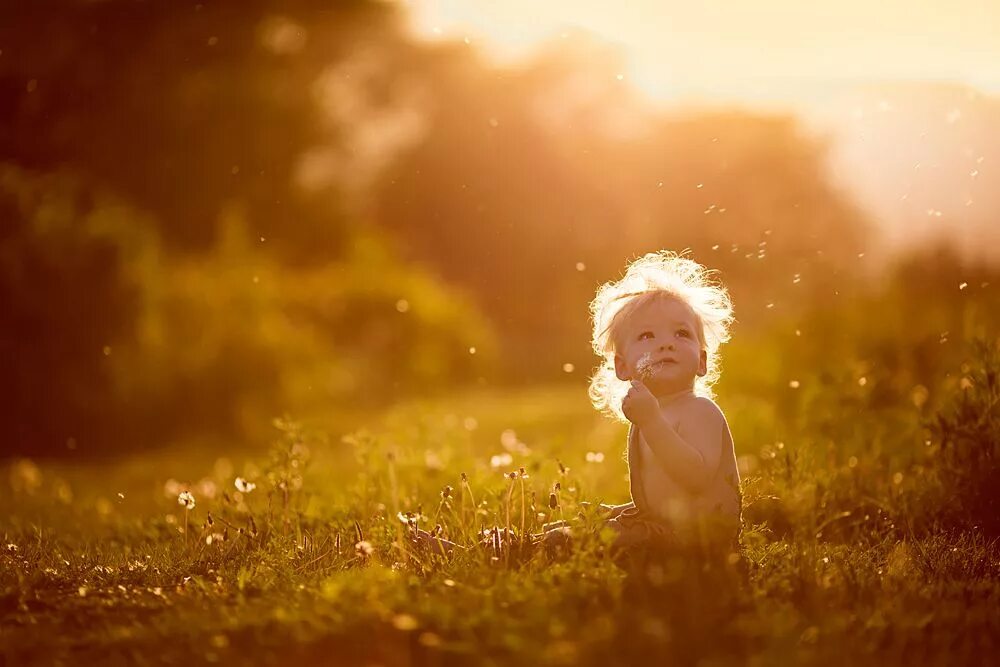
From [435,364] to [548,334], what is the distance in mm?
6636

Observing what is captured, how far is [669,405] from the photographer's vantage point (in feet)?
15.4

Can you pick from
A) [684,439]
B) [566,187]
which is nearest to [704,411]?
[684,439]

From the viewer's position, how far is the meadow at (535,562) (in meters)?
3.58

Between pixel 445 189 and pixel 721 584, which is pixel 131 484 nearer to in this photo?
pixel 721 584

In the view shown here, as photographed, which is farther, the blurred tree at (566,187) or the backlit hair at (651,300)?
the blurred tree at (566,187)

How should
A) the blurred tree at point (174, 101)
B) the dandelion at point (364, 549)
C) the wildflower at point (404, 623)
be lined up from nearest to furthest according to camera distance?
the wildflower at point (404, 623) → the dandelion at point (364, 549) → the blurred tree at point (174, 101)

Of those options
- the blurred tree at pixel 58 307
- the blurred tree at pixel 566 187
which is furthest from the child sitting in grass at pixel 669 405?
the blurred tree at pixel 566 187

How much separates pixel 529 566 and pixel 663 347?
1.19m

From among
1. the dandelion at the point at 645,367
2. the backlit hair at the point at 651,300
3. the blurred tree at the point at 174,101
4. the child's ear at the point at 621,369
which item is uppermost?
the blurred tree at the point at 174,101

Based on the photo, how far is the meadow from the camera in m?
3.58

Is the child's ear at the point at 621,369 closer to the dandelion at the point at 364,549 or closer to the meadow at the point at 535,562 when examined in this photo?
the meadow at the point at 535,562

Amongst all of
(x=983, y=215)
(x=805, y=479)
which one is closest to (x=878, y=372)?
(x=983, y=215)

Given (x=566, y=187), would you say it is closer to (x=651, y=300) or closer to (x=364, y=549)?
(x=651, y=300)

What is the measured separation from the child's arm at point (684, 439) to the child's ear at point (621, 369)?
37 centimetres
